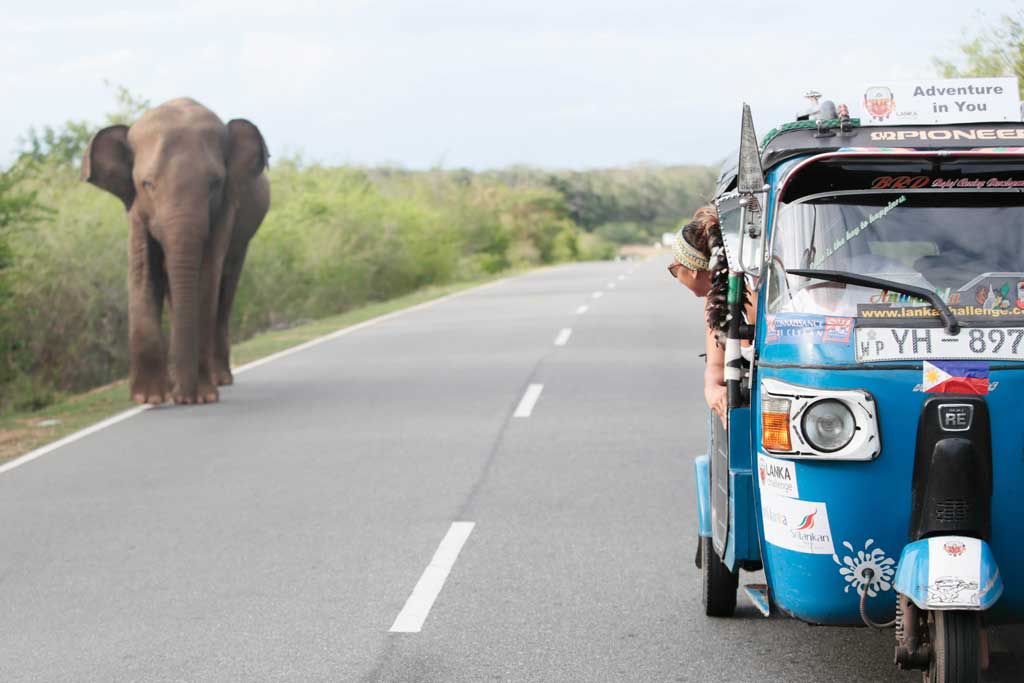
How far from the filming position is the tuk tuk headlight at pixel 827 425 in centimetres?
448

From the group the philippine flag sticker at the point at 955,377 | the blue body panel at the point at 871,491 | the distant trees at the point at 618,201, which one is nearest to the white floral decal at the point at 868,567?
the blue body panel at the point at 871,491

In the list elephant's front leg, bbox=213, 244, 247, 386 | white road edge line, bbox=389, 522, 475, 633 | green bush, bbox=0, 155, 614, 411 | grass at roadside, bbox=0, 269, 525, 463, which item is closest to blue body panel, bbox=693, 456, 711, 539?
white road edge line, bbox=389, 522, 475, 633

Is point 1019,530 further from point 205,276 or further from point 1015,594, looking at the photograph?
point 205,276

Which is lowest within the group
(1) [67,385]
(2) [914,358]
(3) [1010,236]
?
(1) [67,385]

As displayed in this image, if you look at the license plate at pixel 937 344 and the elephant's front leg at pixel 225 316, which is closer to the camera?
the license plate at pixel 937 344

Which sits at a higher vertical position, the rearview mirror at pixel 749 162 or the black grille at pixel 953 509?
the rearview mirror at pixel 749 162

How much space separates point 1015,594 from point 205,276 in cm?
1106

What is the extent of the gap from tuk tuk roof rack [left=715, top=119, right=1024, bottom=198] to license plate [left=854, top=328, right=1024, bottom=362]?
649mm

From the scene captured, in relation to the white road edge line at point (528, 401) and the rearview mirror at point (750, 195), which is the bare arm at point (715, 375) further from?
the white road edge line at point (528, 401)

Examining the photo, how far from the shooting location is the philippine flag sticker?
14.5ft

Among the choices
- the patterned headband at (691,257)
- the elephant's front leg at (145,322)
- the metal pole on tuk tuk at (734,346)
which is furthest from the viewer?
the elephant's front leg at (145,322)

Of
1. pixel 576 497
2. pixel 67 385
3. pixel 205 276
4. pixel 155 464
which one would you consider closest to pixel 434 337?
pixel 67 385

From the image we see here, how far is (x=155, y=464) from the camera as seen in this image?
10.6 m

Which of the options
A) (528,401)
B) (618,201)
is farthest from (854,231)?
(618,201)
